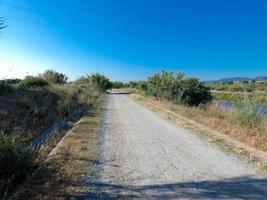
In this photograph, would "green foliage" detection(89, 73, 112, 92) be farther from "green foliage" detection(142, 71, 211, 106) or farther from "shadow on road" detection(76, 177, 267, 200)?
"shadow on road" detection(76, 177, 267, 200)

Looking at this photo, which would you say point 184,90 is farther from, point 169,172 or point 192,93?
point 169,172

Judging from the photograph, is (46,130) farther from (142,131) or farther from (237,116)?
(237,116)

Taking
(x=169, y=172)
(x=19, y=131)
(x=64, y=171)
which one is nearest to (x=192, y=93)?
(x=19, y=131)

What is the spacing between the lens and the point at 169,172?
6766 mm

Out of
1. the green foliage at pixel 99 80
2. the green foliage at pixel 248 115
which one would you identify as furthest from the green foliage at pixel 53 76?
the green foliage at pixel 248 115

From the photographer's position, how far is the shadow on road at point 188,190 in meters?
5.30

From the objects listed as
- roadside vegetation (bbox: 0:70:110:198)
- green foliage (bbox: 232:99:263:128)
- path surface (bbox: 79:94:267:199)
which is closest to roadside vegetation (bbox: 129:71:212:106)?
roadside vegetation (bbox: 0:70:110:198)

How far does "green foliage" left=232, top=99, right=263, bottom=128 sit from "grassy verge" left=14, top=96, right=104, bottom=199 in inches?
273

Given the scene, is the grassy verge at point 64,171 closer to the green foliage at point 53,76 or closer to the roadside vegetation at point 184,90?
the roadside vegetation at point 184,90

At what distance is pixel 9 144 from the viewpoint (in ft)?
20.1

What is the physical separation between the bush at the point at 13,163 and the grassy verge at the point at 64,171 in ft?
0.89

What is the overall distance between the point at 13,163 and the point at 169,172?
329cm

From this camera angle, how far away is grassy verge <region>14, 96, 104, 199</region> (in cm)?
534

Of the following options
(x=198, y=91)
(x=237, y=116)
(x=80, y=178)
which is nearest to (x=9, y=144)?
(x=80, y=178)
